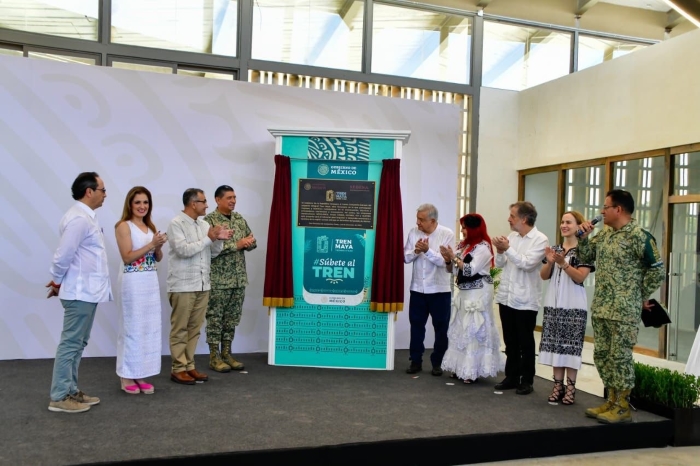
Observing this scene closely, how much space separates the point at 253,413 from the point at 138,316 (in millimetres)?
1026

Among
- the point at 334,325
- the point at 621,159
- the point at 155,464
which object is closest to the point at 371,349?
the point at 334,325

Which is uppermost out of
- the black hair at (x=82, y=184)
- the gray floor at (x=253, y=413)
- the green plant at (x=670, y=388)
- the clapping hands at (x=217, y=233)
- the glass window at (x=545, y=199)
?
the glass window at (x=545, y=199)

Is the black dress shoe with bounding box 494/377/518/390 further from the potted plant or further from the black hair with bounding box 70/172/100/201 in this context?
the black hair with bounding box 70/172/100/201

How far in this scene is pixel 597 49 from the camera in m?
9.54

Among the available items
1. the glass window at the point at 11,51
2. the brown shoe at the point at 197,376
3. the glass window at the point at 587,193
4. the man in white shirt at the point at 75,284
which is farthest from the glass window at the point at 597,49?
the man in white shirt at the point at 75,284

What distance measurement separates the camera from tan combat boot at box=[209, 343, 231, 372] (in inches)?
196

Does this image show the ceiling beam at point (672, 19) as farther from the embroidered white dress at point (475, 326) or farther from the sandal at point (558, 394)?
the sandal at point (558, 394)

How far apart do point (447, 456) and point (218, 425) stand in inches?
52.2

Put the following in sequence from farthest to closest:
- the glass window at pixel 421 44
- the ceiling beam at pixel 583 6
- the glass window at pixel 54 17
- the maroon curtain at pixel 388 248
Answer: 1. the ceiling beam at pixel 583 6
2. the glass window at pixel 421 44
3. the glass window at pixel 54 17
4. the maroon curtain at pixel 388 248

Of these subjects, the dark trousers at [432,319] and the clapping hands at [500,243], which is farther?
the dark trousers at [432,319]

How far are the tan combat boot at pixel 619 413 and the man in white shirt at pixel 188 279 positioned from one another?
2833 millimetres

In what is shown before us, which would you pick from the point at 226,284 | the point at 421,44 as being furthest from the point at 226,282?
the point at 421,44

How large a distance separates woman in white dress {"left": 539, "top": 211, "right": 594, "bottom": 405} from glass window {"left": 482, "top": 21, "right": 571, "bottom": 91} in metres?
5.34

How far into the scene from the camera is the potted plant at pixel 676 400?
405cm
